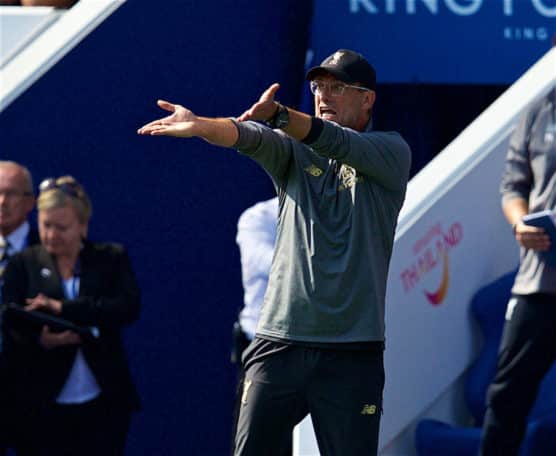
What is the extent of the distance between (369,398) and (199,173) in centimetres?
299

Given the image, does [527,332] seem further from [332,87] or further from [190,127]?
[190,127]

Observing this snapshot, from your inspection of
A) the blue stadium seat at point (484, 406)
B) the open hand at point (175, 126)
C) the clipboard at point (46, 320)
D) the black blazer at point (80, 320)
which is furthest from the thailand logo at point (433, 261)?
the open hand at point (175, 126)

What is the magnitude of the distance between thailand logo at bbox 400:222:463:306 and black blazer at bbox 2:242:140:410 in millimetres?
1177

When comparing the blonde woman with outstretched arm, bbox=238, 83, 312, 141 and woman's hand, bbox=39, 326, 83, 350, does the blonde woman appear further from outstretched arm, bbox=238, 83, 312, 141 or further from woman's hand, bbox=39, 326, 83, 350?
outstretched arm, bbox=238, 83, 312, 141

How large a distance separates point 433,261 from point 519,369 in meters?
0.82

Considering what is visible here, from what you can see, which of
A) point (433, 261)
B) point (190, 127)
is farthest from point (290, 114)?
point (433, 261)

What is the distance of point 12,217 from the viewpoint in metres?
6.21

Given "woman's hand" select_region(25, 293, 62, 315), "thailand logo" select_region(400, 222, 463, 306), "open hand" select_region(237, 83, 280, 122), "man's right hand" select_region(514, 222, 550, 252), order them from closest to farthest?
"open hand" select_region(237, 83, 280, 122) < "man's right hand" select_region(514, 222, 550, 252) < "woman's hand" select_region(25, 293, 62, 315) < "thailand logo" select_region(400, 222, 463, 306)

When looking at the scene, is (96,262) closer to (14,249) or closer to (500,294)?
(14,249)

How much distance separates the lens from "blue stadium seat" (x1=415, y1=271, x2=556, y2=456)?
5730 mm

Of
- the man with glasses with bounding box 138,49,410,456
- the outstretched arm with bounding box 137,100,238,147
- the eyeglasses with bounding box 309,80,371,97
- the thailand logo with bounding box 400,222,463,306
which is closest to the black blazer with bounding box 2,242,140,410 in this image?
the thailand logo with bounding box 400,222,463,306

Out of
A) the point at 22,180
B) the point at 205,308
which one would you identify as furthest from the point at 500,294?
the point at 22,180

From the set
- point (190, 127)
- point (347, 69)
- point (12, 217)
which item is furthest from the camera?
point (12, 217)

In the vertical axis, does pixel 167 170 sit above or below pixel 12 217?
above
